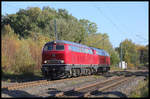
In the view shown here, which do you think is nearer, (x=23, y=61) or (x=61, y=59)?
(x=61, y=59)

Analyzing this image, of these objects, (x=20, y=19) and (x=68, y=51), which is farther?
(x=20, y=19)

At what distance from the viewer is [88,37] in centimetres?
5747

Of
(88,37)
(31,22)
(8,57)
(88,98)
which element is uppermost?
(31,22)

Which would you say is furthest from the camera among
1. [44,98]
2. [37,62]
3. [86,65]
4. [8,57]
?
[37,62]

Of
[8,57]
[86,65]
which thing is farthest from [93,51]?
[8,57]

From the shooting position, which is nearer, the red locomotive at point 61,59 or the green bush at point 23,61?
the red locomotive at point 61,59

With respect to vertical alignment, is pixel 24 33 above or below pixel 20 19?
below

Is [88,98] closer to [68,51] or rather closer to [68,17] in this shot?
[68,51]

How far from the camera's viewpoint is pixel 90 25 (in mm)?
60594

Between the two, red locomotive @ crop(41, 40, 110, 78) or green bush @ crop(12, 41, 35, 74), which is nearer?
red locomotive @ crop(41, 40, 110, 78)

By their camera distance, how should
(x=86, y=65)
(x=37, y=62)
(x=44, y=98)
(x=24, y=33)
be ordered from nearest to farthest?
(x=44, y=98) < (x=86, y=65) < (x=37, y=62) < (x=24, y=33)

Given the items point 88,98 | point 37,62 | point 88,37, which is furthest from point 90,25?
point 88,98

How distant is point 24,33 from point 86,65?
32.6 metres

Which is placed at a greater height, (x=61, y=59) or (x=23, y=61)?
(x=61, y=59)
